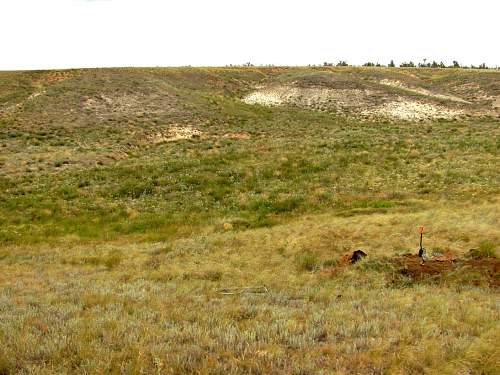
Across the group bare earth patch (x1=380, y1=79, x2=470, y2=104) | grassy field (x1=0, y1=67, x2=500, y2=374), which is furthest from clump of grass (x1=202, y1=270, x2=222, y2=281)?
bare earth patch (x1=380, y1=79, x2=470, y2=104)

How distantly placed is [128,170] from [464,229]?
20119mm

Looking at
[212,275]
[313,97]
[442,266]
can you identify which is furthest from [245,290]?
[313,97]

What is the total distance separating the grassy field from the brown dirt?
8 cm

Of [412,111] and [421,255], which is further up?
[412,111]

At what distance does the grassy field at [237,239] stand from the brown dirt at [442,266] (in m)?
0.08

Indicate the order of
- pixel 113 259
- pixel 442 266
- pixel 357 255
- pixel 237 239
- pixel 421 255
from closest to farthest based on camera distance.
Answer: pixel 442 266 → pixel 421 255 → pixel 357 255 → pixel 113 259 → pixel 237 239

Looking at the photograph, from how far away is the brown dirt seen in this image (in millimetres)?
11594

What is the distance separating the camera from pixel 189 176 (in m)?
26.4

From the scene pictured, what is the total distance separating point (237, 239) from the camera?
16.7m

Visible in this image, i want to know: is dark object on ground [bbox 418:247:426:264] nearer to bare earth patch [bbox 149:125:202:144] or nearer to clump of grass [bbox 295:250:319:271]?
clump of grass [bbox 295:250:319:271]

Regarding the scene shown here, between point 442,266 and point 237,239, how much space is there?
7517 millimetres

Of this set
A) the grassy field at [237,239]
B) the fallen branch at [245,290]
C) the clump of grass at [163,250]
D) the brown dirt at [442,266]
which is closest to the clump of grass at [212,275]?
the grassy field at [237,239]

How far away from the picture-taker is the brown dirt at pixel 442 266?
11.6 meters

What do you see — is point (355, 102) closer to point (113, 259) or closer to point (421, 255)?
point (421, 255)
